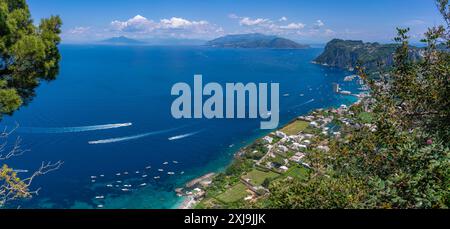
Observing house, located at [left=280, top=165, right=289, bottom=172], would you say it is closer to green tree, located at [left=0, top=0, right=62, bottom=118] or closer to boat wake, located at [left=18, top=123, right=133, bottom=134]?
boat wake, located at [left=18, top=123, right=133, bottom=134]

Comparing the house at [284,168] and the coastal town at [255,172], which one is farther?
the house at [284,168]

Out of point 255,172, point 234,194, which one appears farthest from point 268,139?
point 234,194

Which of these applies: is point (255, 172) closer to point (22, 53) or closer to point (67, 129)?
point (67, 129)

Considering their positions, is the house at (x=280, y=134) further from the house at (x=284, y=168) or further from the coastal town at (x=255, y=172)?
the house at (x=284, y=168)

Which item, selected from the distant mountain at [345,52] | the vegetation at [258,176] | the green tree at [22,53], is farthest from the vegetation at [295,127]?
the distant mountain at [345,52]

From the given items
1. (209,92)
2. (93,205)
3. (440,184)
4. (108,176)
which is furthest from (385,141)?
(209,92)

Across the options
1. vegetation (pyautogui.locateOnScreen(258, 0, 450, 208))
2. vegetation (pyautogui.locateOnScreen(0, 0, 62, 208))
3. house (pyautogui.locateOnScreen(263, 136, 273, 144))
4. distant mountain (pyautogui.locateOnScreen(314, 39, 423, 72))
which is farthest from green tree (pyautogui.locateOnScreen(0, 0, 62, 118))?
distant mountain (pyautogui.locateOnScreen(314, 39, 423, 72))
